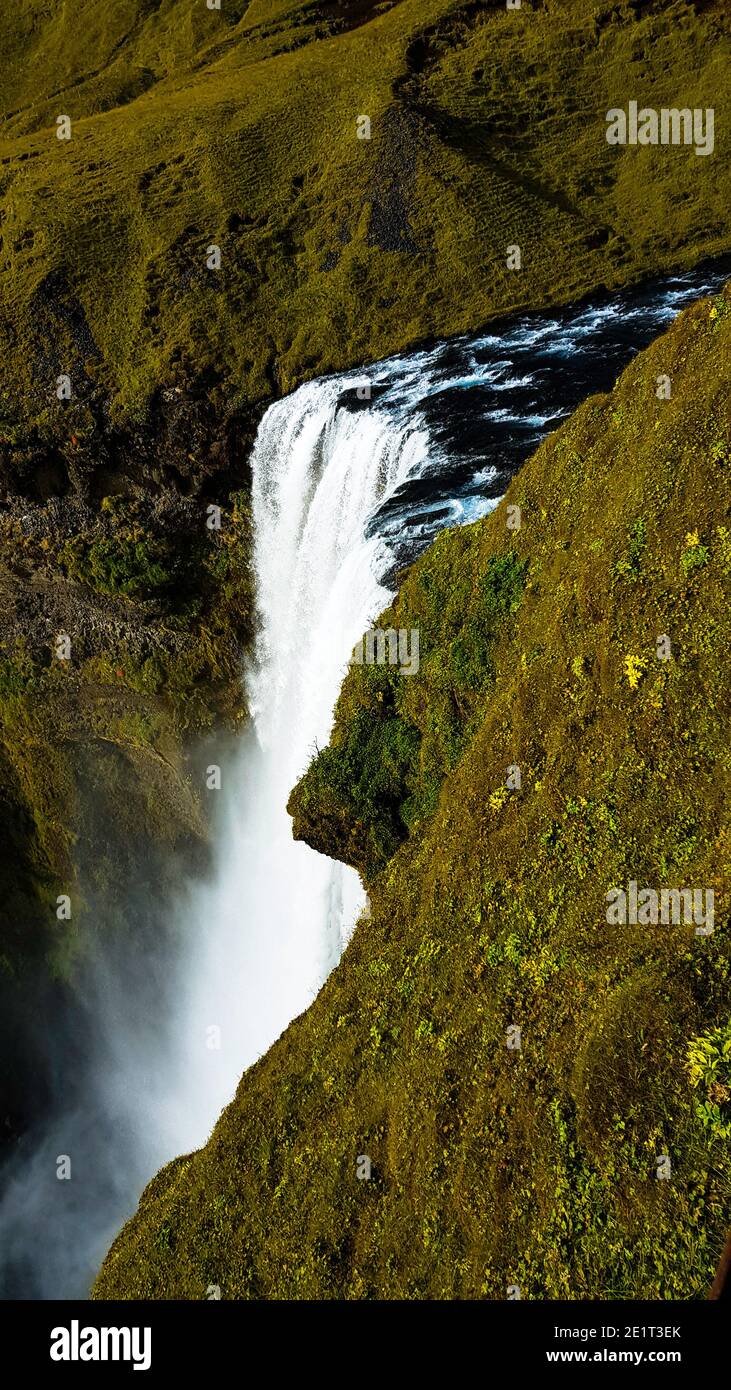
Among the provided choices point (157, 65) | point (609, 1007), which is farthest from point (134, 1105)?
point (157, 65)

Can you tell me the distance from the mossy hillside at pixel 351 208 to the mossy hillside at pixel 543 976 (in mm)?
20878

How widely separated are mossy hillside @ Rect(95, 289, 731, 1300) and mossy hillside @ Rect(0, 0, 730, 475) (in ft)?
68.5

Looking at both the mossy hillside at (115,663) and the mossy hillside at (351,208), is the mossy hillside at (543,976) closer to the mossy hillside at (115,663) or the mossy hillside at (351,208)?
the mossy hillside at (115,663)

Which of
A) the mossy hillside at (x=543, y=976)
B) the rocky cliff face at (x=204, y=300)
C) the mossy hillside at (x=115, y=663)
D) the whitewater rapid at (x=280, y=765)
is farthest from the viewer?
the mossy hillside at (x=115, y=663)

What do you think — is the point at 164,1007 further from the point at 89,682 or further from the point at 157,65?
the point at 157,65

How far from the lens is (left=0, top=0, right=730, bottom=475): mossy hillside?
101ft

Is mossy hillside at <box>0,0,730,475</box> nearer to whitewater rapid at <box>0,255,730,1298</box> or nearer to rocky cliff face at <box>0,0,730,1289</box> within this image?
rocky cliff face at <box>0,0,730,1289</box>

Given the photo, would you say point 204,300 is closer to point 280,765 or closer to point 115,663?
point 115,663

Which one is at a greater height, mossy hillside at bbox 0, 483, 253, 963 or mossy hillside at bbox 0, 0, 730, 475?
mossy hillside at bbox 0, 0, 730, 475

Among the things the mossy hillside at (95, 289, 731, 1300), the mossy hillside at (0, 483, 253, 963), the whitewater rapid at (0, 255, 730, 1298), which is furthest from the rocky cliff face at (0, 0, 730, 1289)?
the mossy hillside at (95, 289, 731, 1300)

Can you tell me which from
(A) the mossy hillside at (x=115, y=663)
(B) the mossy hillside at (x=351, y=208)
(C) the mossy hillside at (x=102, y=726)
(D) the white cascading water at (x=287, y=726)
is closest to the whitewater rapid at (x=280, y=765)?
(D) the white cascading water at (x=287, y=726)

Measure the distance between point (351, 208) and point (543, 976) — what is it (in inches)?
1313

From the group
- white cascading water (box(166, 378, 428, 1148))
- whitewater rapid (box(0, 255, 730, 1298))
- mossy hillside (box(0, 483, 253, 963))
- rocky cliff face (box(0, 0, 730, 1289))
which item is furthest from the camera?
mossy hillside (box(0, 483, 253, 963))

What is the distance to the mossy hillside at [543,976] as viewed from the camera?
7.34 m
